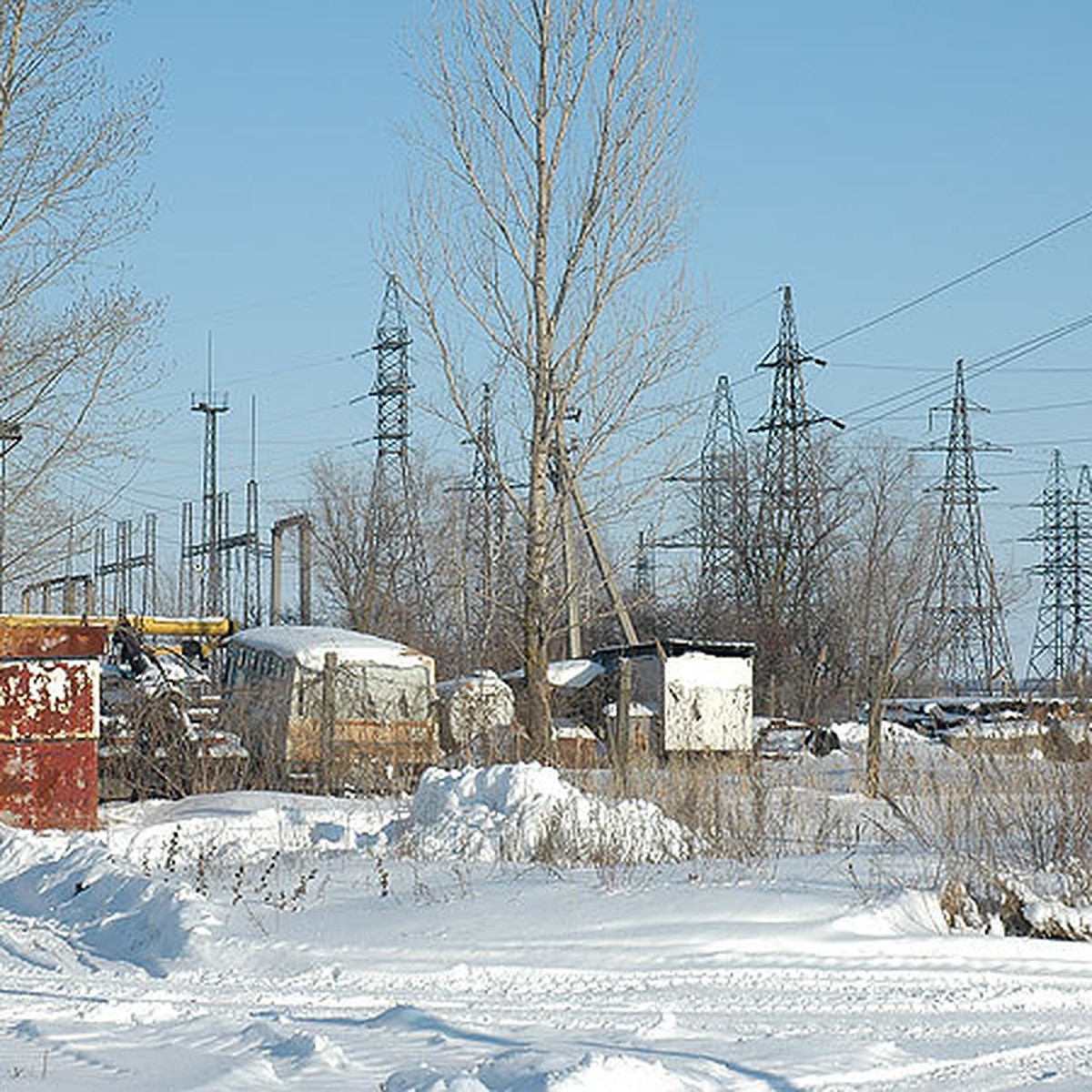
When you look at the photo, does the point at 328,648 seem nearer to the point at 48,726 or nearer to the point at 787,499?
the point at 48,726

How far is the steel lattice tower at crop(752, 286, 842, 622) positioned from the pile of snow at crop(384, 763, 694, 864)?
35.0 metres

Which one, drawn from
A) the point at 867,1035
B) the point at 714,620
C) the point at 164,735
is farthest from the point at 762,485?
the point at 867,1035

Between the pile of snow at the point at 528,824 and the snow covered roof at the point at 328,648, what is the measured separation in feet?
27.5

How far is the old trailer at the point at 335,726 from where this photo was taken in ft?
61.1

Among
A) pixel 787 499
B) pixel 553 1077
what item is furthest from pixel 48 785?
pixel 787 499

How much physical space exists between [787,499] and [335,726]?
31378 mm

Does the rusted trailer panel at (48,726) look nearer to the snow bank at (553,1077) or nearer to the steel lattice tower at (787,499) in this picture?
the snow bank at (553,1077)

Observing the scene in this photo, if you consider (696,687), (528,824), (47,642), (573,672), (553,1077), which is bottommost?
(553,1077)

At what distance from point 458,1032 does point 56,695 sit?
10.2 metres

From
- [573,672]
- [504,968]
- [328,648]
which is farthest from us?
[573,672]

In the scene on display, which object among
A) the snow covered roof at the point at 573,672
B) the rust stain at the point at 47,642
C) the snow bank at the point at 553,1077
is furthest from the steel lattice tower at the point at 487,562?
the snow bank at the point at 553,1077

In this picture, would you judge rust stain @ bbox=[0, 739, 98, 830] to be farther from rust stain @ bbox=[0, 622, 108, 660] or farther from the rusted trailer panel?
rust stain @ bbox=[0, 622, 108, 660]

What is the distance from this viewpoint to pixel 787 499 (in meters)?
48.8

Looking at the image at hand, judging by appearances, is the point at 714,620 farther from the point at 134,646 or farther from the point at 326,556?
the point at 134,646
